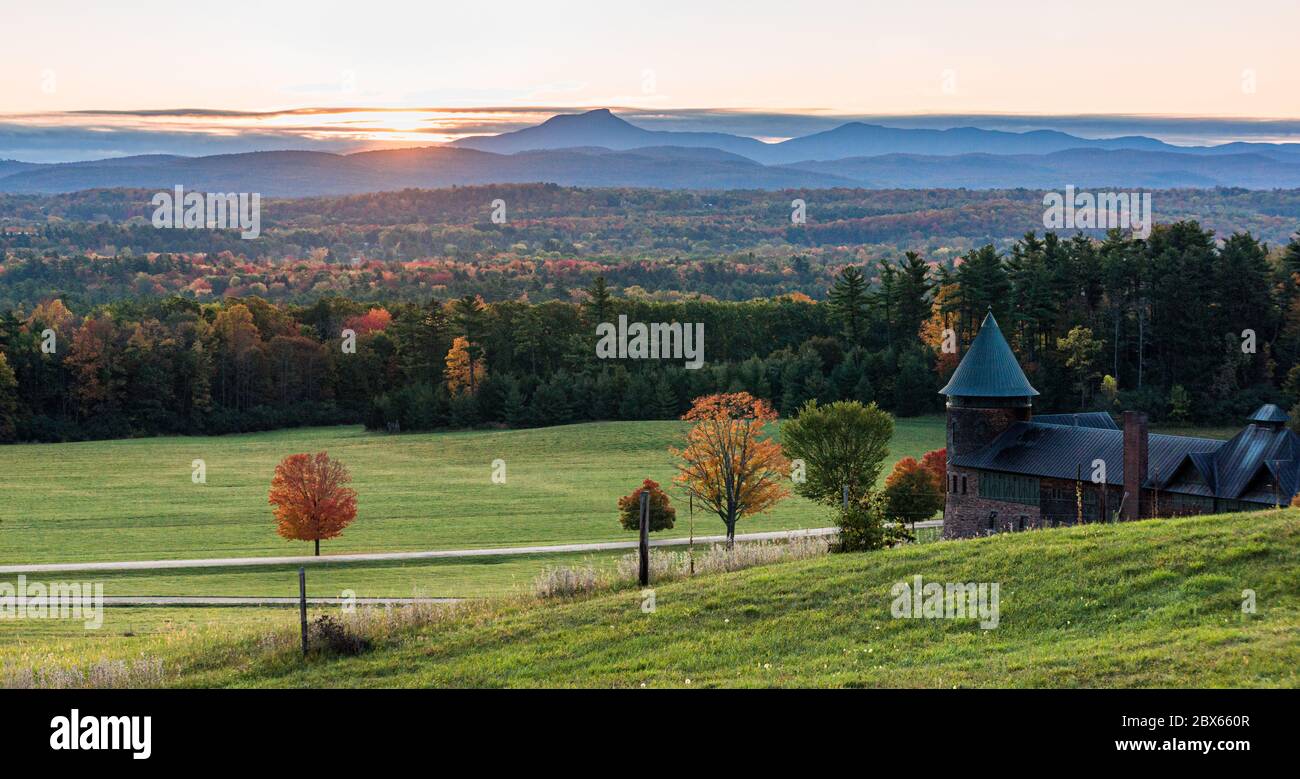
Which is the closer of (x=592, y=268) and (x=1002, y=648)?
(x=1002, y=648)

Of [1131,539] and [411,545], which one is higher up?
[1131,539]

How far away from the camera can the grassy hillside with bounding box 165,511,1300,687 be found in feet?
53.6

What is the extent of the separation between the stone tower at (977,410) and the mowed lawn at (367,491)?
905 cm

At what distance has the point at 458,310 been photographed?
4131 inches

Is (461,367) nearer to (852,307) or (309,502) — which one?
(852,307)

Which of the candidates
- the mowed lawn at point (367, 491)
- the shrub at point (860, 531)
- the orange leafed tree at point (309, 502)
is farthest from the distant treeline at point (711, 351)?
the shrub at point (860, 531)

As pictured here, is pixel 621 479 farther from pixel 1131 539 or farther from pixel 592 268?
pixel 592 268

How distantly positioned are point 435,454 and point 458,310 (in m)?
22.3

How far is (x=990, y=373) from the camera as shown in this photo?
49094 mm

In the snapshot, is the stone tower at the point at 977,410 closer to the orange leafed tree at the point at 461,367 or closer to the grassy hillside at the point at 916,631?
the grassy hillside at the point at 916,631

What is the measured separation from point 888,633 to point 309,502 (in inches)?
1368

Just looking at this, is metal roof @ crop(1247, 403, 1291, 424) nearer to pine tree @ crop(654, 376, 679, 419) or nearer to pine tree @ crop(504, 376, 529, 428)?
pine tree @ crop(654, 376, 679, 419)

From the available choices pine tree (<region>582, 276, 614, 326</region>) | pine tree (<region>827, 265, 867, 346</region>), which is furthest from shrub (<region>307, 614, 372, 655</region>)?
pine tree (<region>582, 276, 614, 326</region>)

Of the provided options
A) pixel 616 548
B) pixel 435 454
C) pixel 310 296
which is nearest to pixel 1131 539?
pixel 616 548
